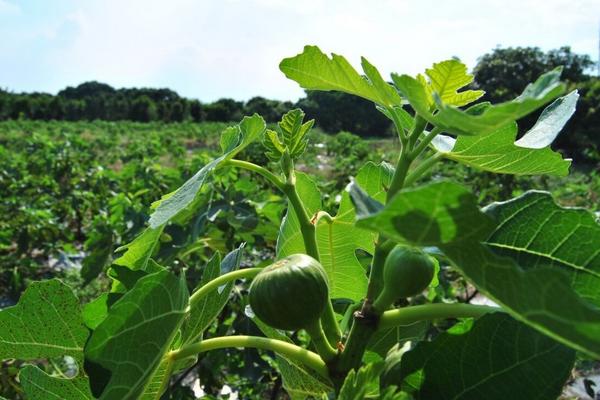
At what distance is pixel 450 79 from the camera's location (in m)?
0.65

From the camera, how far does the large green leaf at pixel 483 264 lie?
0.37 m

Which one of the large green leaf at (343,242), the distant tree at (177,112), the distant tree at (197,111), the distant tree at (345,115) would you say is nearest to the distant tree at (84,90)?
the distant tree at (197,111)

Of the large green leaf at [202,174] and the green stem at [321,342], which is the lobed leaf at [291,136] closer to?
the large green leaf at [202,174]

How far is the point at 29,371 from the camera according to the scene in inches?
25.3

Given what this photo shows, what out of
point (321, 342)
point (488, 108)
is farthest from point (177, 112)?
point (488, 108)

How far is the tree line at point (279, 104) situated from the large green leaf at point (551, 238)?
110 feet

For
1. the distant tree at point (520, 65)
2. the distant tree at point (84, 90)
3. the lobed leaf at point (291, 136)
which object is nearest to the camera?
the lobed leaf at point (291, 136)

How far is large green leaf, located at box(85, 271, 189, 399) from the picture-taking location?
0.52 metres

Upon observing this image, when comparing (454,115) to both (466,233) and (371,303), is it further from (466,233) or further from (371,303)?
(371,303)

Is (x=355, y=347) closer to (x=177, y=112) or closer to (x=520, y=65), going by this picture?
(x=520, y=65)

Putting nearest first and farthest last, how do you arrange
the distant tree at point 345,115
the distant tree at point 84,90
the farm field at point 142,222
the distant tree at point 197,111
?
the farm field at point 142,222, the distant tree at point 345,115, the distant tree at point 197,111, the distant tree at point 84,90

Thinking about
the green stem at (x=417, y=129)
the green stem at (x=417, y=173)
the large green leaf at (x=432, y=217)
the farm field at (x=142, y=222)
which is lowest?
the farm field at (x=142, y=222)

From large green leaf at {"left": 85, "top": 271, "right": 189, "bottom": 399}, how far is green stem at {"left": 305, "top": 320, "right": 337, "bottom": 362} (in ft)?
0.46

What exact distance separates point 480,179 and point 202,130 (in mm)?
27429
